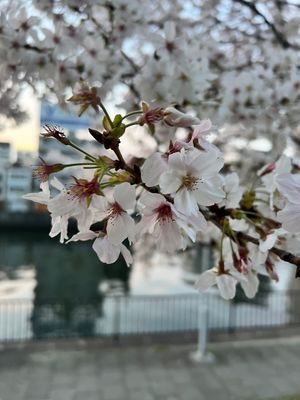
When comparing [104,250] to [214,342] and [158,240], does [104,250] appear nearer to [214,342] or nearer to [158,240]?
[158,240]

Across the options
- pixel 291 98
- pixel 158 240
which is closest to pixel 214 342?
pixel 291 98

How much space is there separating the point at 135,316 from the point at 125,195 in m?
6.96

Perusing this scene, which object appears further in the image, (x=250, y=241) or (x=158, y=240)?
(x=250, y=241)

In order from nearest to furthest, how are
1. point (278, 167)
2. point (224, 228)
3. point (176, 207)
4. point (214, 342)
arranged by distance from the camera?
point (176, 207), point (224, 228), point (278, 167), point (214, 342)

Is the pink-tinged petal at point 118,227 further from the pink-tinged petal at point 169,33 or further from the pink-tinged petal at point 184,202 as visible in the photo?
the pink-tinged petal at point 169,33

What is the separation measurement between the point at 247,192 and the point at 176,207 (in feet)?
1.87

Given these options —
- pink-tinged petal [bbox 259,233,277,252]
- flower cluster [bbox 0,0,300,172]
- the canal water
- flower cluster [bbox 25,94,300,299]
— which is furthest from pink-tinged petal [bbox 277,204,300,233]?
the canal water

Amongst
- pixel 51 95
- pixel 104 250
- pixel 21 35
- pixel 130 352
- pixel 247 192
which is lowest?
pixel 130 352

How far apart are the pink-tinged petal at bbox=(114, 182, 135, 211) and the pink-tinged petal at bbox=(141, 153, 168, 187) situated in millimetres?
48

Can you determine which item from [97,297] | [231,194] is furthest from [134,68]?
[97,297]

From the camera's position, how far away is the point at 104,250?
0.92 m

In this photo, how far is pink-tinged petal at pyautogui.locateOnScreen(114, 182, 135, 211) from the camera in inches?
33.1

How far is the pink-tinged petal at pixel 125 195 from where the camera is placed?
2.76 feet

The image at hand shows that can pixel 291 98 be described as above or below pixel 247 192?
above
